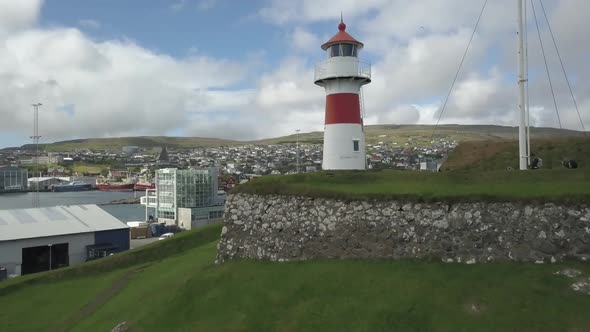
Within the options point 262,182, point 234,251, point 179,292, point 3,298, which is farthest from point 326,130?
point 3,298

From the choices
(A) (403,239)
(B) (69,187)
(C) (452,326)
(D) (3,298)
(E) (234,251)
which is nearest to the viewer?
(C) (452,326)

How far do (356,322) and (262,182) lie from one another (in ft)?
25.0

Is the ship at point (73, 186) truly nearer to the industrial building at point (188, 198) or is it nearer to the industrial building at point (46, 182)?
the industrial building at point (46, 182)

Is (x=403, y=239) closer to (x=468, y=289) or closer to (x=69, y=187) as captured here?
(x=468, y=289)

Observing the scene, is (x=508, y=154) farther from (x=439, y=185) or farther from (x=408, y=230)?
(x=408, y=230)

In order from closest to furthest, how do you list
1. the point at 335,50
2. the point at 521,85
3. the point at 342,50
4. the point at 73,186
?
the point at 521,85
the point at 342,50
the point at 335,50
the point at 73,186

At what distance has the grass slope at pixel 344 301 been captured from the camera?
→ 1163 centimetres

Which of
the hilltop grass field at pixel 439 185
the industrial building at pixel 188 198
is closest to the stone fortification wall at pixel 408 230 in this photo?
the hilltop grass field at pixel 439 185

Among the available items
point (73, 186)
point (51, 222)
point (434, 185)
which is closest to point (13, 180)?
point (73, 186)

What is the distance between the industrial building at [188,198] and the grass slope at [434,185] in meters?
51.1

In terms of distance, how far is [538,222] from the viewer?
44.9 ft

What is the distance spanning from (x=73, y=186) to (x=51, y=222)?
166m

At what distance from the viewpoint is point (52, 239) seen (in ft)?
109

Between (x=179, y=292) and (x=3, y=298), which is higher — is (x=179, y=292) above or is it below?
above
